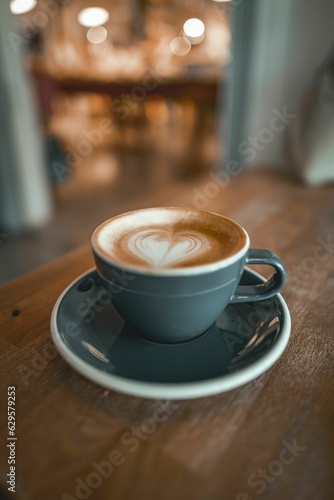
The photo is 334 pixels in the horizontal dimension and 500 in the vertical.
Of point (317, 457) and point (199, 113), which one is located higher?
point (317, 457)

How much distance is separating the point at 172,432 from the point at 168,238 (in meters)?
0.19

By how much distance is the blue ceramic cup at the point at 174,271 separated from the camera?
33 centimetres

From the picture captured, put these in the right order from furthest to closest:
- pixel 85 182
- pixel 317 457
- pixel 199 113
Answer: pixel 199 113, pixel 85 182, pixel 317 457

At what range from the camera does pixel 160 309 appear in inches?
13.7

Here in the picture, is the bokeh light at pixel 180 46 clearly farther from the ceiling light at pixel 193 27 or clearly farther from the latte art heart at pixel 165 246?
the latte art heart at pixel 165 246

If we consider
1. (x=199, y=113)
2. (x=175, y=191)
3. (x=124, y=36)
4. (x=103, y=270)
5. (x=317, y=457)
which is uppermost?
(x=124, y=36)

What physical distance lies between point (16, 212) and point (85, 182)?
3.14ft

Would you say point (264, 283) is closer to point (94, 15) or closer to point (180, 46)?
point (94, 15)

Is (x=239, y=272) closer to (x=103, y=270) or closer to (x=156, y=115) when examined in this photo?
(x=103, y=270)

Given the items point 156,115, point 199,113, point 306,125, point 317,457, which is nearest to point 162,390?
point 317,457

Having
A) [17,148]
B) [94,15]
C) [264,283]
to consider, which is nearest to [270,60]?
[17,148]

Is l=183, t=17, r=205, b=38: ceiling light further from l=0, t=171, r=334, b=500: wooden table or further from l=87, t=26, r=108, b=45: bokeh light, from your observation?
l=0, t=171, r=334, b=500: wooden table

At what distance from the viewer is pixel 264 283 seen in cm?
42

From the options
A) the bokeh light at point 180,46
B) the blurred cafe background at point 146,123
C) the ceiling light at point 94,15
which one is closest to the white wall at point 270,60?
the blurred cafe background at point 146,123
